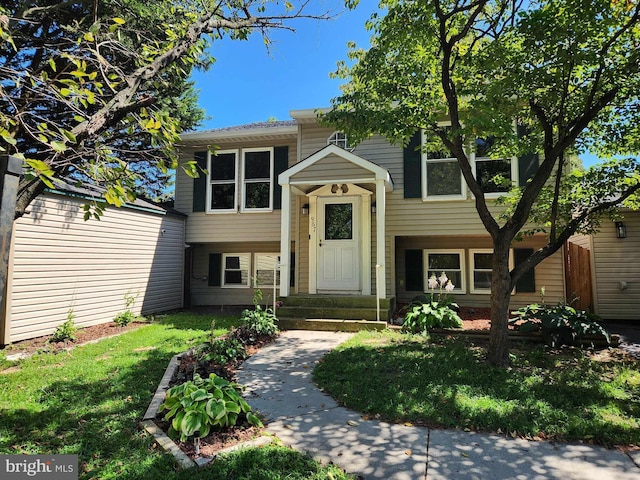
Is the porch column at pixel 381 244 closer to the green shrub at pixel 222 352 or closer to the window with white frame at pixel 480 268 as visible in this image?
the green shrub at pixel 222 352

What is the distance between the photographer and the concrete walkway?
8.13ft

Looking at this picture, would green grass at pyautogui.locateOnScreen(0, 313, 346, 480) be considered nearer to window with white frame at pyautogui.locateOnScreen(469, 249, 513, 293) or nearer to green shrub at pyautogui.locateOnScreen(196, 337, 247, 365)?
green shrub at pyautogui.locateOnScreen(196, 337, 247, 365)

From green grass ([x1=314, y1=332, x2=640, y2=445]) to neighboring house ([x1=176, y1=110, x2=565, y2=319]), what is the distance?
2.22m

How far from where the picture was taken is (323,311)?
718cm

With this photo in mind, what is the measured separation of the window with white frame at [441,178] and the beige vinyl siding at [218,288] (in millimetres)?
4625

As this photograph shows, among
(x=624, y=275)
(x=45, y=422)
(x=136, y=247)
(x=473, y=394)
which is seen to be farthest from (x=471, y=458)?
(x=136, y=247)

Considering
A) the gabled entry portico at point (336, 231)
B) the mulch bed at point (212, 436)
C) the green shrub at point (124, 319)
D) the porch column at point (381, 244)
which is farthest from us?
the gabled entry portico at point (336, 231)

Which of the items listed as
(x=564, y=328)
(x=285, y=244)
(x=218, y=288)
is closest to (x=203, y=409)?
(x=285, y=244)

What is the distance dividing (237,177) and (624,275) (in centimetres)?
1004

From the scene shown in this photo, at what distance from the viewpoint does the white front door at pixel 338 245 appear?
8375 mm

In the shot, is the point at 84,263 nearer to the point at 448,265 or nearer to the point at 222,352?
the point at 222,352

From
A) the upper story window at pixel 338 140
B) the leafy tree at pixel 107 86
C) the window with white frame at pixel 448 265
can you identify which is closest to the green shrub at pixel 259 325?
the leafy tree at pixel 107 86

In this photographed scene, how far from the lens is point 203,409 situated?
2930mm

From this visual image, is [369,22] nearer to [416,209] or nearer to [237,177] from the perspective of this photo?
[416,209]
